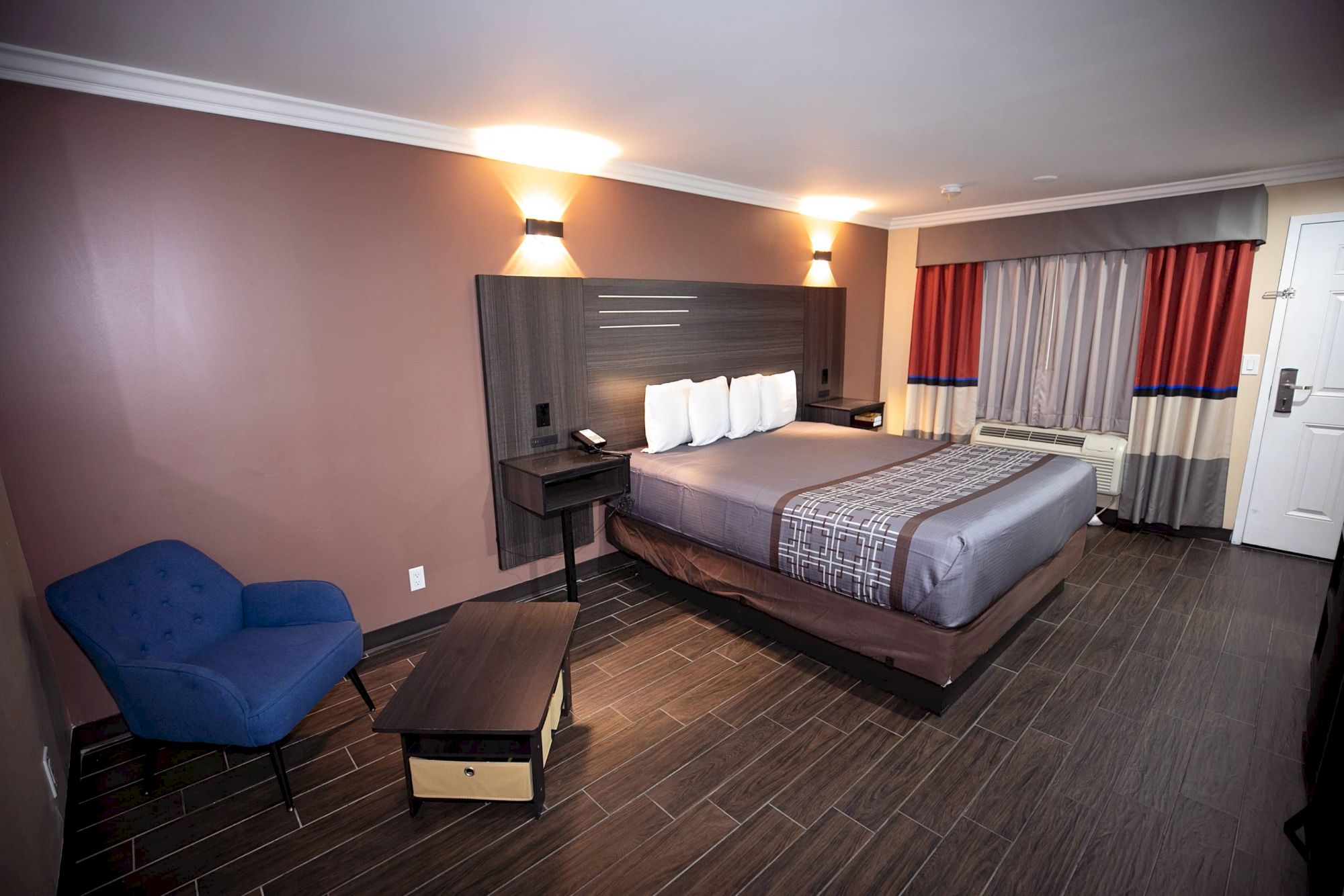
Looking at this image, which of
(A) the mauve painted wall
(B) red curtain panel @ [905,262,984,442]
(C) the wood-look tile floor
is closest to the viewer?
(C) the wood-look tile floor

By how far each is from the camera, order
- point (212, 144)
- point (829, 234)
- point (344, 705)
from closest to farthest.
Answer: point (212, 144) < point (344, 705) < point (829, 234)

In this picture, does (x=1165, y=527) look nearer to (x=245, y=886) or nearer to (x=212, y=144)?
(x=245, y=886)

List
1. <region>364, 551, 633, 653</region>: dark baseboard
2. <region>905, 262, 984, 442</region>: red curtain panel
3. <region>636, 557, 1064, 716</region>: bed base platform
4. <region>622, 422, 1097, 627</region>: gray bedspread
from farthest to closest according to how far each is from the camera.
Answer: <region>905, 262, 984, 442</region>: red curtain panel, <region>364, 551, 633, 653</region>: dark baseboard, <region>636, 557, 1064, 716</region>: bed base platform, <region>622, 422, 1097, 627</region>: gray bedspread

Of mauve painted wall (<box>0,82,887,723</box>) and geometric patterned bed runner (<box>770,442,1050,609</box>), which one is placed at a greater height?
mauve painted wall (<box>0,82,887,723</box>)

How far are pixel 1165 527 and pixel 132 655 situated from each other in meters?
5.87

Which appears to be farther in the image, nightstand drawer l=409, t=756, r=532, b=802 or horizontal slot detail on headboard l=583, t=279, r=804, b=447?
horizontal slot detail on headboard l=583, t=279, r=804, b=447

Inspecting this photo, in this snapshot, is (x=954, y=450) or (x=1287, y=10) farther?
(x=954, y=450)

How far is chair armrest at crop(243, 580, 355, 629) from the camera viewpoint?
2.34 metres

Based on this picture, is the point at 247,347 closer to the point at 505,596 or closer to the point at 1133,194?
the point at 505,596

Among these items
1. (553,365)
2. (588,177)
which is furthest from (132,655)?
(588,177)

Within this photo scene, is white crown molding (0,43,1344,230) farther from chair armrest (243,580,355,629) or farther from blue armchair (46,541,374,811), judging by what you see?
chair armrest (243,580,355,629)

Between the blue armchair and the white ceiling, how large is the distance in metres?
1.78

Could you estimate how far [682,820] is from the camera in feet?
6.24

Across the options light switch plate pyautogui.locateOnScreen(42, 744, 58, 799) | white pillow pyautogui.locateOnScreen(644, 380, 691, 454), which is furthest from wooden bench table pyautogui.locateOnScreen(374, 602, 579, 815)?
white pillow pyautogui.locateOnScreen(644, 380, 691, 454)
